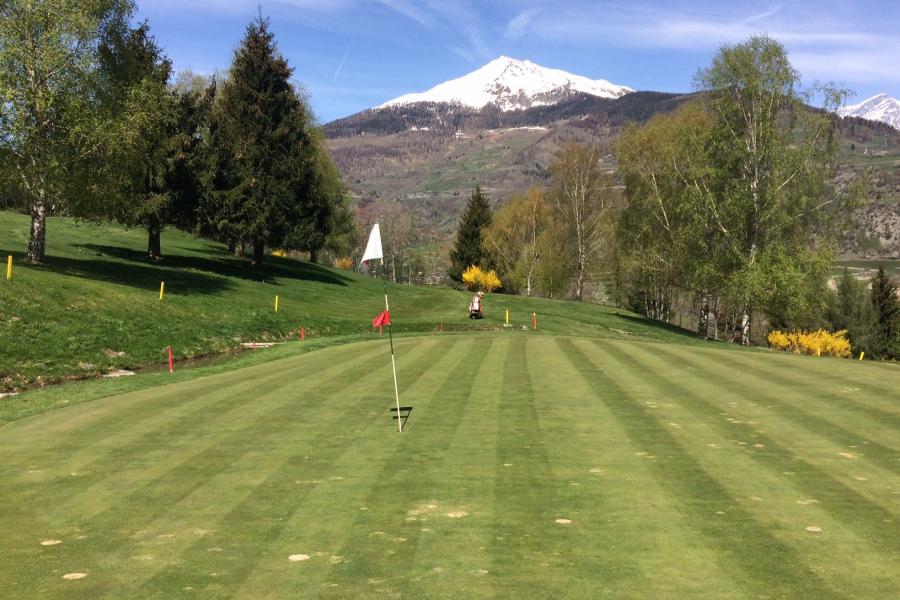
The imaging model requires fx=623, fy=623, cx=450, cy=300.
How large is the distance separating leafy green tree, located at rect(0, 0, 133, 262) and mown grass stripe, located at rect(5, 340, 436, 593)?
25965mm

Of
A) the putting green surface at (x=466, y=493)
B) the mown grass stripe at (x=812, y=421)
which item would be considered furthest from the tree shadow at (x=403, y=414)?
the mown grass stripe at (x=812, y=421)

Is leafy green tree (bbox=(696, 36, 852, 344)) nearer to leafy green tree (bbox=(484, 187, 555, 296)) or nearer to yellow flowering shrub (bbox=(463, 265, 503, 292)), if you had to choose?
leafy green tree (bbox=(484, 187, 555, 296))

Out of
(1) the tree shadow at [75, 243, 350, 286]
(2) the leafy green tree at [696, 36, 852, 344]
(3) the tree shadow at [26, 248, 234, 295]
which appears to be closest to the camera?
(3) the tree shadow at [26, 248, 234, 295]

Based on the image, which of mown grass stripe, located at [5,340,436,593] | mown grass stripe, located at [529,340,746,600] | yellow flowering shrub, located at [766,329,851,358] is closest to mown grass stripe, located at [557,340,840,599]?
mown grass stripe, located at [529,340,746,600]

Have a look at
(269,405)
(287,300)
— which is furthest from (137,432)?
(287,300)

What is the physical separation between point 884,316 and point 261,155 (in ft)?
290

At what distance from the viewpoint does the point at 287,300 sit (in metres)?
48.0

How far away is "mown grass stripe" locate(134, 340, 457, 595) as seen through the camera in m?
6.37

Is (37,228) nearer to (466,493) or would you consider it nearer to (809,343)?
(466,493)

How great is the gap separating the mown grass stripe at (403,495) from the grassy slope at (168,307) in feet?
52.1

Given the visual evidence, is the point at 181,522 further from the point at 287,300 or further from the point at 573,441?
the point at 287,300

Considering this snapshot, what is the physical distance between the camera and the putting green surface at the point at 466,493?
6.33 m

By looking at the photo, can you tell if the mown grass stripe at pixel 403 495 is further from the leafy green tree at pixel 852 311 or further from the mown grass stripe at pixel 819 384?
the leafy green tree at pixel 852 311

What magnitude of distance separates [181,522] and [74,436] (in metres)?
6.44
